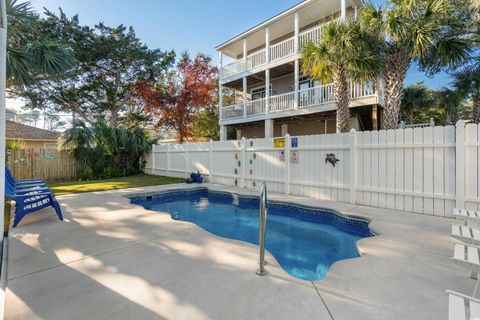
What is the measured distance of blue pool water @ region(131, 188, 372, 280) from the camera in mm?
4105

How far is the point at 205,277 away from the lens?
9.20 feet

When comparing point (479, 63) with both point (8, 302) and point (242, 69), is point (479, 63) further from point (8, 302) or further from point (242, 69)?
point (8, 302)

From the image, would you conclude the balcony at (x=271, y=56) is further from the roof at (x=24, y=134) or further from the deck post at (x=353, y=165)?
Answer: the roof at (x=24, y=134)

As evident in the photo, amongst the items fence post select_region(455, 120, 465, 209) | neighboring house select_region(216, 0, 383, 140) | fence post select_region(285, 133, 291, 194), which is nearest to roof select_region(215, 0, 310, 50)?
neighboring house select_region(216, 0, 383, 140)

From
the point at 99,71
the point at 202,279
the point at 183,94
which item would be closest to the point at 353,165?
the point at 202,279

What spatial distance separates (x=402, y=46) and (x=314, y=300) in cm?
789

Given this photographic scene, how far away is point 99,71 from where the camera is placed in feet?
64.7

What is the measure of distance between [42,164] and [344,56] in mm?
15280

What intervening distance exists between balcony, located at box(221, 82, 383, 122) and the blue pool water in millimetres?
6021

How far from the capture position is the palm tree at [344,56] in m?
7.36

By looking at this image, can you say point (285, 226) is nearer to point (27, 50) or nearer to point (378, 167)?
point (378, 167)

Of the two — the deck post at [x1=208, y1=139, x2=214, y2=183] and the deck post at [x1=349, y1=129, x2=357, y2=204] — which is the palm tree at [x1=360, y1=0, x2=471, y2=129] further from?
the deck post at [x1=208, y1=139, x2=214, y2=183]

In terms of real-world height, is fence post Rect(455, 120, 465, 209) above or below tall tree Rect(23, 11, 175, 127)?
below

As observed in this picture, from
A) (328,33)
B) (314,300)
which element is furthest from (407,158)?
(314,300)
